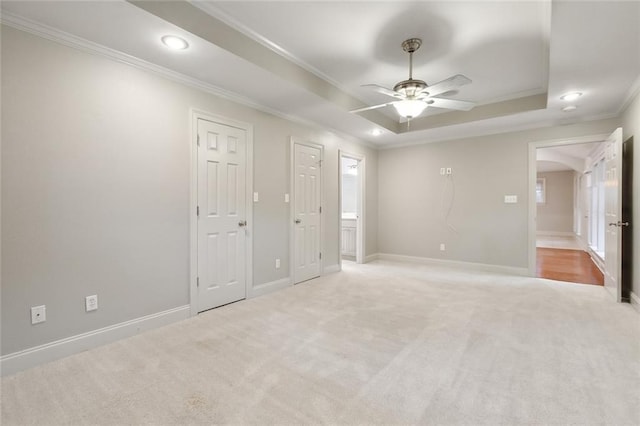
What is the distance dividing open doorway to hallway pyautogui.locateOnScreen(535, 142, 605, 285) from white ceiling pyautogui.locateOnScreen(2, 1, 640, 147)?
2130 mm

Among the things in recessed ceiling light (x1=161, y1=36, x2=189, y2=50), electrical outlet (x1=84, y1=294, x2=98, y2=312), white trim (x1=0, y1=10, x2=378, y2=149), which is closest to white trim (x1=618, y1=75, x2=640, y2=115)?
white trim (x1=0, y1=10, x2=378, y2=149)

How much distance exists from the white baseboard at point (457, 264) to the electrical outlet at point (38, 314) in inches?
212

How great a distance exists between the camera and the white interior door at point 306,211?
4.41m

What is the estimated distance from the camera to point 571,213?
1003cm

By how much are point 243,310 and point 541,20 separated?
390 centimetres

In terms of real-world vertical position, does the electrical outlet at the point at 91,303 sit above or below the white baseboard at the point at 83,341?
above

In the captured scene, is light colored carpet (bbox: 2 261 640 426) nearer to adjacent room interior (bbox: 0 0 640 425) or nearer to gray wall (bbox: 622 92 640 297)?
adjacent room interior (bbox: 0 0 640 425)

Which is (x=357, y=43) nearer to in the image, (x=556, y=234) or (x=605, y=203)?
(x=605, y=203)

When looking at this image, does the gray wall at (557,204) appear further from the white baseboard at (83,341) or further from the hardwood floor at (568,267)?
the white baseboard at (83,341)

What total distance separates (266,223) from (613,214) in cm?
446

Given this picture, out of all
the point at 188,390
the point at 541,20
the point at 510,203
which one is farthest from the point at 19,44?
the point at 510,203

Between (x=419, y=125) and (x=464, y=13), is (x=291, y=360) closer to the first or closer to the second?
(x=464, y=13)

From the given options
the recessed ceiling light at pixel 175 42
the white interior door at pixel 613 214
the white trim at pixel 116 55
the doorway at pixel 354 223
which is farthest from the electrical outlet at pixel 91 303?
the white interior door at pixel 613 214

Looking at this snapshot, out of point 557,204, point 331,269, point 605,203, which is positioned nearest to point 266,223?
point 331,269
